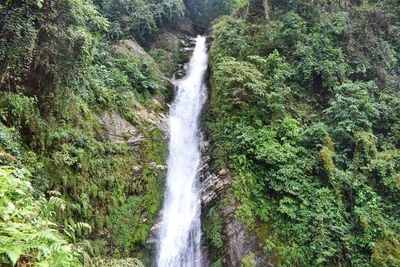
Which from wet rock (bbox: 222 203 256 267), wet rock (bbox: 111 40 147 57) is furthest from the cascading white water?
wet rock (bbox: 111 40 147 57)

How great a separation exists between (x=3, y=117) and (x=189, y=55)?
1509cm

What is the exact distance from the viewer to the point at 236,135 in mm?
11602

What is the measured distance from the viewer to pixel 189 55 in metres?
20.5

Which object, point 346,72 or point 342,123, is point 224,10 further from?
point 342,123

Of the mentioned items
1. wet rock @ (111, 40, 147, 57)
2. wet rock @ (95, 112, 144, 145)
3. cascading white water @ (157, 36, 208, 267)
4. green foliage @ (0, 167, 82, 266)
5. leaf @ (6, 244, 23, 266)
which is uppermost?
leaf @ (6, 244, 23, 266)

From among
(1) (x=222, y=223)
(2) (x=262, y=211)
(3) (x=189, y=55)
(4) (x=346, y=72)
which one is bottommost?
(1) (x=222, y=223)

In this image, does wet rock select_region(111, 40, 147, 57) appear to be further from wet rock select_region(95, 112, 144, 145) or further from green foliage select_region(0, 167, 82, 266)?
green foliage select_region(0, 167, 82, 266)

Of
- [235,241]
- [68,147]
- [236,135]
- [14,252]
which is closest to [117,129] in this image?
[68,147]

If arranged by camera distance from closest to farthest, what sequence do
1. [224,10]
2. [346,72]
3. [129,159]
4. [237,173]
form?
[237,173]
[129,159]
[346,72]
[224,10]

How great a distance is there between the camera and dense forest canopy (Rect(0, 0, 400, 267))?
7.32 meters

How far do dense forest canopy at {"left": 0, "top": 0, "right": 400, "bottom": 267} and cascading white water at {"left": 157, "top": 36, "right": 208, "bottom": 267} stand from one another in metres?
0.52

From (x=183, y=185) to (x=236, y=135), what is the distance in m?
2.88

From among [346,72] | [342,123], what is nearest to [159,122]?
[342,123]

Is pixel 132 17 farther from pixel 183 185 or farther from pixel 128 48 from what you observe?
pixel 183 185
